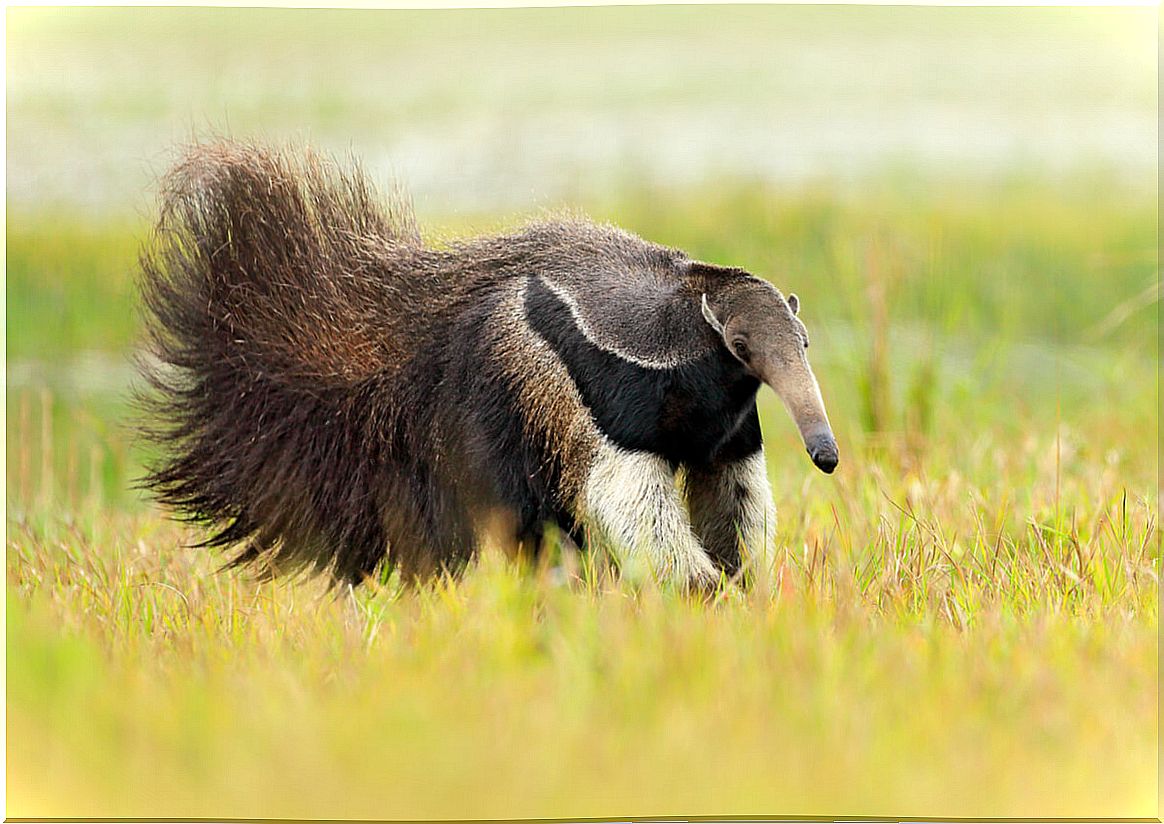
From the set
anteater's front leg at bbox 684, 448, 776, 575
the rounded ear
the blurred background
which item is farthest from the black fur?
the blurred background

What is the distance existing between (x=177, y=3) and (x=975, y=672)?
8.64ft

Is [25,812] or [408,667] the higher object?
[408,667]

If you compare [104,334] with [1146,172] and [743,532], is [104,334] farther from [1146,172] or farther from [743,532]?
[1146,172]

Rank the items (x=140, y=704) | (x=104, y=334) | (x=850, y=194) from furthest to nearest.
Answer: (x=850, y=194) → (x=104, y=334) → (x=140, y=704)

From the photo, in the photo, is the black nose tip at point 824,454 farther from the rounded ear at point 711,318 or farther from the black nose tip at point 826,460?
the rounded ear at point 711,318

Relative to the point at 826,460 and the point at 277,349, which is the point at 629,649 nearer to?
the point at 826,460

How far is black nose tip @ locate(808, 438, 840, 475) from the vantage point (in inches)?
131

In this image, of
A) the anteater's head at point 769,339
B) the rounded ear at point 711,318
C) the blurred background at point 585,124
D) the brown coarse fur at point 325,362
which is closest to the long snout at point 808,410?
the anteater's head at point 769,339

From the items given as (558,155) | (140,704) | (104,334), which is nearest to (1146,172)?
(558,155)

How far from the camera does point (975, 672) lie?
10.9 ft

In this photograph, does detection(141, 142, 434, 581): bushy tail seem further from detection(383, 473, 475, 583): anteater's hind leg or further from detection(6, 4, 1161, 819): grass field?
detection(6, 4, 1161, 819): grass field

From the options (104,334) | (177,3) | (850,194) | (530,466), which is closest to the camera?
(177,3)

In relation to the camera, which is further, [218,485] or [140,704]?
[218,485]

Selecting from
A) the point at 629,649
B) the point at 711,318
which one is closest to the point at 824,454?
the point at 711,318
